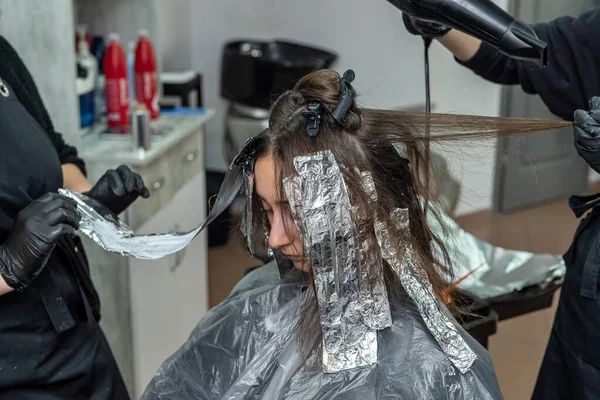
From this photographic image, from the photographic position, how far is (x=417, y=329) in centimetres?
122

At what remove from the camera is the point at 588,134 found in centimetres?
114

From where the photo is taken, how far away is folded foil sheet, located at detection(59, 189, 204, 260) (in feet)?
4.36

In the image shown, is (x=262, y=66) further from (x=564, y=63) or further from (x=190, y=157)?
(x=564, y=63)

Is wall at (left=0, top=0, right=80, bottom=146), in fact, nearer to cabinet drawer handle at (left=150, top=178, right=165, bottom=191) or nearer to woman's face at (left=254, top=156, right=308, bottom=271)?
cabinet drawer handle at (left=150, top=178, right=165, bottom=191)

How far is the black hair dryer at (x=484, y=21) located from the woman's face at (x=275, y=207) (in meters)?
0.35

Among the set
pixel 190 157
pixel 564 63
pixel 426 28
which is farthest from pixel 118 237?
pixel 190 157

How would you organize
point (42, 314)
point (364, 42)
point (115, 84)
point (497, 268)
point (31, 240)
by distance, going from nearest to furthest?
point (31, 240) → point (42, 314) → point (497, 268) → point (115, 84) → point (364, 42)

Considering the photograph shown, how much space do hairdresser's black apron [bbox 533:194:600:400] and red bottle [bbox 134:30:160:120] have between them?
1.51 m

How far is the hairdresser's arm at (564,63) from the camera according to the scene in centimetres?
144

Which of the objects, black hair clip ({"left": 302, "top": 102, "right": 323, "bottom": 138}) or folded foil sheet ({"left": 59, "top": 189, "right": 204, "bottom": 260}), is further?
folded foil sheet ({"left": 59, "top": 189, "right": 204, "bottom": 260})

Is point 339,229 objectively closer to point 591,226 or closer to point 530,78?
point 591,226

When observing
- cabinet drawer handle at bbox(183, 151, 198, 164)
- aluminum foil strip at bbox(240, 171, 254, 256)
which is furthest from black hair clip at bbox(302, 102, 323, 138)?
cabinet drawer handle at bbox(183, 151, 198, 164)

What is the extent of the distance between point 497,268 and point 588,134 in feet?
2.32

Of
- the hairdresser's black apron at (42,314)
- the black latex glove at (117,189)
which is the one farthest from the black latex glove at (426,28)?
the hairdresser's black apron at (42,314)
